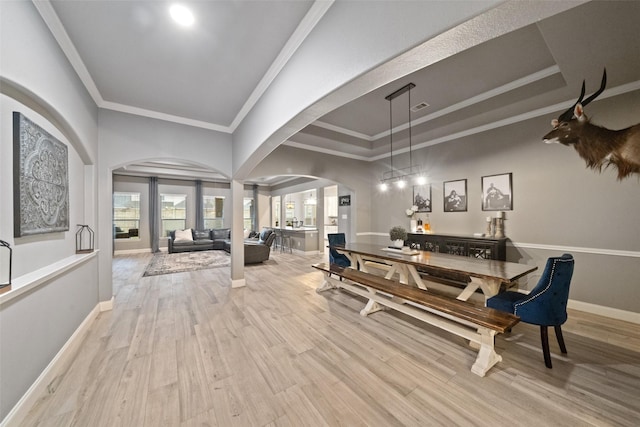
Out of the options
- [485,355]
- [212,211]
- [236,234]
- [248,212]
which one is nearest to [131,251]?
[212,211]

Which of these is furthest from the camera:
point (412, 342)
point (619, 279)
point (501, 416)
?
point (619, 279)

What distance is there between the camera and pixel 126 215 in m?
8.30

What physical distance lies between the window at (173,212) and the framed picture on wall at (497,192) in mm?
9817

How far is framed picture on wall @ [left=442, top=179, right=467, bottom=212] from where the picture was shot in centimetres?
426

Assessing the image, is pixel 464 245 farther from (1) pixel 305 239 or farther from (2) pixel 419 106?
(1) pixel 305 239

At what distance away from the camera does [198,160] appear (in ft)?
12.9

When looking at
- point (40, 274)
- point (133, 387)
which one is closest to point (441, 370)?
point (133, 387)

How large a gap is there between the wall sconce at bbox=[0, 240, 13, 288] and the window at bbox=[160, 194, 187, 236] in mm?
8152

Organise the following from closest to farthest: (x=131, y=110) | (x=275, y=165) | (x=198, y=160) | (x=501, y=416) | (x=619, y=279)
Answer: (x=501, y=416)
(x=619, y=279)
(x=131, y=110)
(x=198, y=160)
(x=275, y=165)

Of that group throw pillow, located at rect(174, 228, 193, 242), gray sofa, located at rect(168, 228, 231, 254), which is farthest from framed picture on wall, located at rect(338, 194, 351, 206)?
throw pillow, located at rect(174, 228, 193, 242)

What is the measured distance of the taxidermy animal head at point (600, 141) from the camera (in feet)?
7.62

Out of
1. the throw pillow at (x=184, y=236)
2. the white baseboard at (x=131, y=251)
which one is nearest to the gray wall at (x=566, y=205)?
the throw pillow at (x=184, y=236)

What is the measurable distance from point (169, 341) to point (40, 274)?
1236mm

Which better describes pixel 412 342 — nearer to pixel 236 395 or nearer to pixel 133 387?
pixel 236 395
